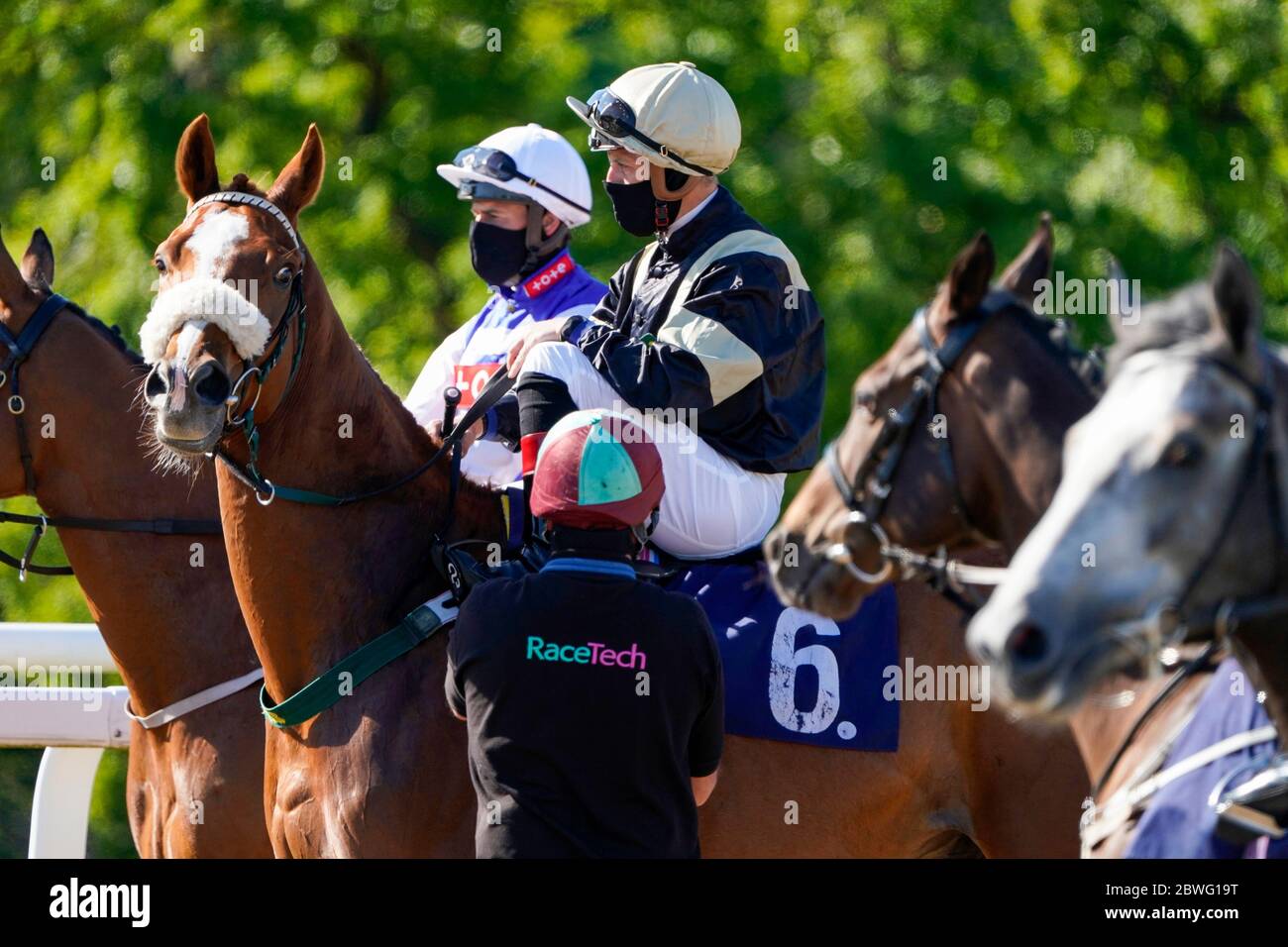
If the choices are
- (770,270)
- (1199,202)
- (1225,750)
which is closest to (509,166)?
(770,270)

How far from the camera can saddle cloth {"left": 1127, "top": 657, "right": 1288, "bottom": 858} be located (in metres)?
3.30

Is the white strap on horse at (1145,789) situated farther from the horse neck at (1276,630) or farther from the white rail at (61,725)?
the white rail at (61,725)

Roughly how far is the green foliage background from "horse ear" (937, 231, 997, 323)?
8.29 meters

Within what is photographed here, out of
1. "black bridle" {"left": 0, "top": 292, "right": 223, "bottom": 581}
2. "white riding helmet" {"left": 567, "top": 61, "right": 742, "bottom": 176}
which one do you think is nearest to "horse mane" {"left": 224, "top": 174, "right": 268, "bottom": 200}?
"white riding helmet" {"left": 567, "top": 61, "right": 742, "bottom": 176}

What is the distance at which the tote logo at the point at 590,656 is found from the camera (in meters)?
3.84

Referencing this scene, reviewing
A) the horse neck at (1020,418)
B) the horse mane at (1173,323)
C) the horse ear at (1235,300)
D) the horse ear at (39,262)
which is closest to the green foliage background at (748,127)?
the horse ear at (39,262)

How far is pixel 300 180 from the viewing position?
4.96 metres

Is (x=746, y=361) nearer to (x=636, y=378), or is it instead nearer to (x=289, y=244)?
(x=636, y=378)

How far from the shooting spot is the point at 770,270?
5.03 meters

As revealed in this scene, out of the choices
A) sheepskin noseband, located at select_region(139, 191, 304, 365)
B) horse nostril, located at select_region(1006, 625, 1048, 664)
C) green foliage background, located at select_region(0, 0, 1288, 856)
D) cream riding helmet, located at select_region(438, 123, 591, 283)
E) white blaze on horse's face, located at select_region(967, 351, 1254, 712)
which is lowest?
horse nostril, located at select_region(1006, 625, 1048, 664)

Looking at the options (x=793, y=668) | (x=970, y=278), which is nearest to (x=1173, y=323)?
(x=970, y=278)

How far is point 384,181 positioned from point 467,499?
331 inches

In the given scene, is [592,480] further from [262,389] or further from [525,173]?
[525,173]
